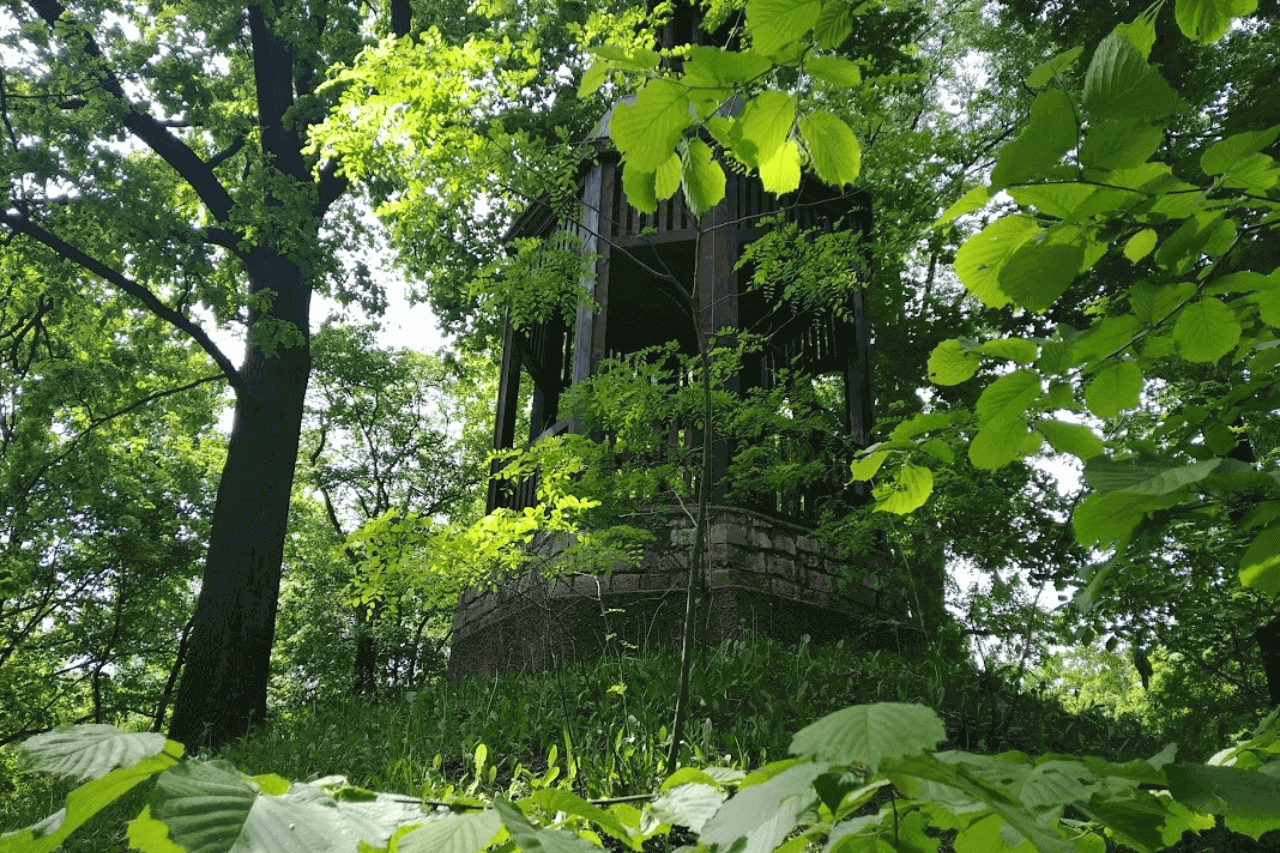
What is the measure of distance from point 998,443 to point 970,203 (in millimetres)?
377

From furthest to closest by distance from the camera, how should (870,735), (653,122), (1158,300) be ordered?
1. (1158,300)
2. (653,122)
3. (870,735)

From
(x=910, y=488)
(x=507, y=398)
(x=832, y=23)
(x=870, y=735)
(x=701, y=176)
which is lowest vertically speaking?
(x=870, y=735)

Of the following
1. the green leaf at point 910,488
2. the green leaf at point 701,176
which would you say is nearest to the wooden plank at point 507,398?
the green leaf at point 910,488

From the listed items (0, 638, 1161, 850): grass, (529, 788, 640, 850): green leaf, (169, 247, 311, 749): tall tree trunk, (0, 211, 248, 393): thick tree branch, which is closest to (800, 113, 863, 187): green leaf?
Answer: (529, 788, 640, 850): green leaf

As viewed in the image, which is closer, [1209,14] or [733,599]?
[1209,14]

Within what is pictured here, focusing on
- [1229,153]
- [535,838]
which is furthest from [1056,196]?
[535,838]

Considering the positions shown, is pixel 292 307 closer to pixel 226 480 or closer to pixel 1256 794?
pixel 226 480

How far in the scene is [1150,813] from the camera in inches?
30.4

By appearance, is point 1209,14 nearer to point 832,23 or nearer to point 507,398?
point 832,23

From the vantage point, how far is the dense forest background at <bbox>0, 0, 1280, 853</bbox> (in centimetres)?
109

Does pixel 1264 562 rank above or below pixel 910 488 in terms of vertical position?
below

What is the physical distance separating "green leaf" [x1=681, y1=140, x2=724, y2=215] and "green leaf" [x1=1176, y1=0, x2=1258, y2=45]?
0.65 m

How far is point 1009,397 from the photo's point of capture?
120 centimetres

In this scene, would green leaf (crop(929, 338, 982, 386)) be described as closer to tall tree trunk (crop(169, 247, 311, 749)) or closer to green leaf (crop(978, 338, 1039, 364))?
green leaf (crop(978, 338, 1039, 364))
